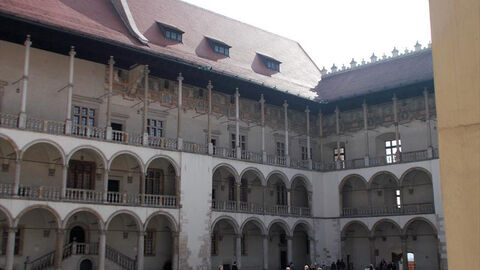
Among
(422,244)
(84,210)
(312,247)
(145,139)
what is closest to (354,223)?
(312,247)

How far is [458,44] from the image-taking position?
1626mm

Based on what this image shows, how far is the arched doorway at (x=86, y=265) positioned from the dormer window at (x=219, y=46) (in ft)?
43.8

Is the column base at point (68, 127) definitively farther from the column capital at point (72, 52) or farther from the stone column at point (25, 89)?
the column capital at point (72, 52)

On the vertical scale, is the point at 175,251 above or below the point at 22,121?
below

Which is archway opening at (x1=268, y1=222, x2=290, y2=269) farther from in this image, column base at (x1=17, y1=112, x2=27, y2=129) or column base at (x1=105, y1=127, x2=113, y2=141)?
column base at (x1=17, y1=112, x2=27, y2=129)

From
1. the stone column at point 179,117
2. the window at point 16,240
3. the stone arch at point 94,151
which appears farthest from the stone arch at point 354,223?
the window at point 16,240

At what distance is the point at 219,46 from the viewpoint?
31188mm

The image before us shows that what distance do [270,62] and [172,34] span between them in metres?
7.63

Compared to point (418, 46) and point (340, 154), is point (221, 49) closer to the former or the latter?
point (340, 154)

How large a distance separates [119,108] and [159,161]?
3.25 m

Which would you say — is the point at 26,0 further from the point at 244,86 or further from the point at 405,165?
the point at 405,165

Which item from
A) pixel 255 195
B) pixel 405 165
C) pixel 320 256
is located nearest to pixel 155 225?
pixel 255 195

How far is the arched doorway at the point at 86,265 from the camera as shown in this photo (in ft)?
A: 76.3

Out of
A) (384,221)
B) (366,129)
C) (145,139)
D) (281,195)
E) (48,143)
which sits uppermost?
(366,129)
